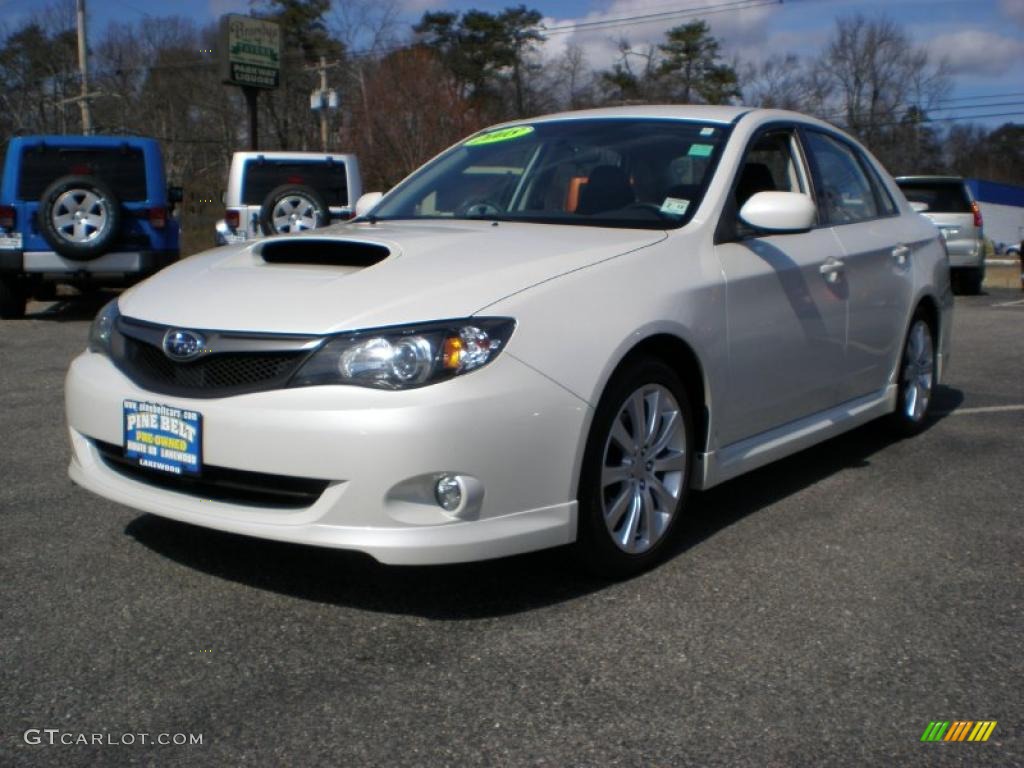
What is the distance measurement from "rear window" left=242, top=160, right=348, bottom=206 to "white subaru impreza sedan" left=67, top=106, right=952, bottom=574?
346 inches

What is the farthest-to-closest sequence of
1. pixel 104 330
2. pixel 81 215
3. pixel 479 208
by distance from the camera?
pixel 81 215
pixel 479 208
pixel 104 330

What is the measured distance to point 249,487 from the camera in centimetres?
341

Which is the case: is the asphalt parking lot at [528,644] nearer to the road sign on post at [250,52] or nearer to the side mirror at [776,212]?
the side mirror at [776,212]

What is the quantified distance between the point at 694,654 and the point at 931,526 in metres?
1.74

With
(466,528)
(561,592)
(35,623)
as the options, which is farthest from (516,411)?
(35,623)

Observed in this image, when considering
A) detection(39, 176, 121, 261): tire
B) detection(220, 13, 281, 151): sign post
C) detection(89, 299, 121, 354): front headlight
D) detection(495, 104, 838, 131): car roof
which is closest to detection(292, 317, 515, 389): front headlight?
detection(89, 299, 121, 354): front headlight

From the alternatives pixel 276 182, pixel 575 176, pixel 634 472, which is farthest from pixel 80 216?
pixel 634 472

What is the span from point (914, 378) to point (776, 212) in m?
2.18

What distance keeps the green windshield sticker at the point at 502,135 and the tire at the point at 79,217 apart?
23.0 feet

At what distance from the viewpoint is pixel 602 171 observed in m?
4.65

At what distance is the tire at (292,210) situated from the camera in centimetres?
1223

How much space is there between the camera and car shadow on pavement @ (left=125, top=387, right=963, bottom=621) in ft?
12.0

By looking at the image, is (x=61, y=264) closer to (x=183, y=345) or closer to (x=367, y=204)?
(x=367, y=204)

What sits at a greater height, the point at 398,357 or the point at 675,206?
the point at 675,206
